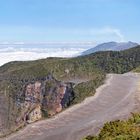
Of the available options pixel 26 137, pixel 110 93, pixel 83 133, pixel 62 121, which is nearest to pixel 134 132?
pixel 83 133

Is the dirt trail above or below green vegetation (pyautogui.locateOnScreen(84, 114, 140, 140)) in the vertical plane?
below

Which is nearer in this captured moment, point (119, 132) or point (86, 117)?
point (119, 132)

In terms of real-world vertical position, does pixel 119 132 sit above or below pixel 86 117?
above

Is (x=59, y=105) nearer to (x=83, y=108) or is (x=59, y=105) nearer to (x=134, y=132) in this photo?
(x=83, y=108)

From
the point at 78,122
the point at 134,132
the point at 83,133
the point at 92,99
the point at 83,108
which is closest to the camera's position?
the point at 134,132

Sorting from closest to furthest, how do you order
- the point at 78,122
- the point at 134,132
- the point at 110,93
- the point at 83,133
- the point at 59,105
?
the point at 134,132
the point at 83,133
the point at 78,122
the point at 110,93
the point at 59,105

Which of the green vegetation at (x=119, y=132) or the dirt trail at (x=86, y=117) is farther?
the dirt trail at (x=86, y=117)

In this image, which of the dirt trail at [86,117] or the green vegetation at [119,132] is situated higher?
the green vegetation at [119,132]

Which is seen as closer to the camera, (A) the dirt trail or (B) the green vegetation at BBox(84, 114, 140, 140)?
(B) the green vegetation at BBox(84, 114, 140, 140)
